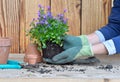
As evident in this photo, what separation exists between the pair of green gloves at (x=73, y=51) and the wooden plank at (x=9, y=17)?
0.38m

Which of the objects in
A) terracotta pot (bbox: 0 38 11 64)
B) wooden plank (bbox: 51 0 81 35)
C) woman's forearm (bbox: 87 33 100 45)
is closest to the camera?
terracotta pot (bbox: 0 38 11 64)

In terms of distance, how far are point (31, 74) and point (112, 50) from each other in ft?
1.41

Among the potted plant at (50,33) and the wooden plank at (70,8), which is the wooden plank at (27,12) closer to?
the wooden plank at (70,8)

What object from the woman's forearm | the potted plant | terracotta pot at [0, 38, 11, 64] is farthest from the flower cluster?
the woman's forearm

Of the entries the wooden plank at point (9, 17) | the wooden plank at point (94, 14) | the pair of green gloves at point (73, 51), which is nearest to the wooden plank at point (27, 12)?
the wooden plank at point (9, 17)

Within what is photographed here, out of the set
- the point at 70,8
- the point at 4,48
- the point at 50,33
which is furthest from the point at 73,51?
the point at 70,8

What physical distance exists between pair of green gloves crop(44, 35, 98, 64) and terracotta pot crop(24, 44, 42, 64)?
47 millimetres

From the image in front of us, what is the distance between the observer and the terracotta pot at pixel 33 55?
1548mm

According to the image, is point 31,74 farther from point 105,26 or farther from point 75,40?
point 105,26

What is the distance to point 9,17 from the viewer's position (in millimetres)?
1831

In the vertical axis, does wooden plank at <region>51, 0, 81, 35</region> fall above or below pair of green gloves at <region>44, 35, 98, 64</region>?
above

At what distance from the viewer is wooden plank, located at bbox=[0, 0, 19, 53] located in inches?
71.8

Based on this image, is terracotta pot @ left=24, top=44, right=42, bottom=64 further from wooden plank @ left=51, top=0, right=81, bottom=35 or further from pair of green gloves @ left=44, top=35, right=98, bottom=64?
wooden plank @ left=51, top=0, right=81, bottom=35

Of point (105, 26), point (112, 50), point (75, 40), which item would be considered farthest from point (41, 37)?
point (105, 26)
